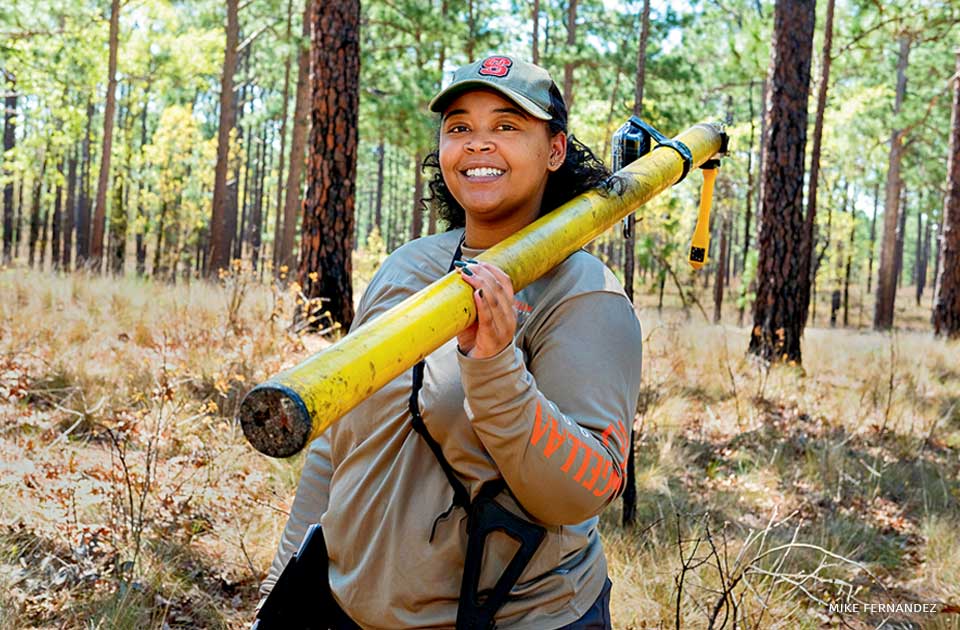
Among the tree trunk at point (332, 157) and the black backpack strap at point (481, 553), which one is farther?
the tree trunk at point (332, 157)

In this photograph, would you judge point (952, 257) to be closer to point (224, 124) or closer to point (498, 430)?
point (224, 124)

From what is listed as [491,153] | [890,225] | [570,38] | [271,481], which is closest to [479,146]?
[491,153]

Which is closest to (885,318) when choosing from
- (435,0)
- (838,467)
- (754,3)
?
(754,3)

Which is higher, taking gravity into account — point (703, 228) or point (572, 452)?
point (703, 228)

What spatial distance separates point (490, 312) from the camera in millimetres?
1275

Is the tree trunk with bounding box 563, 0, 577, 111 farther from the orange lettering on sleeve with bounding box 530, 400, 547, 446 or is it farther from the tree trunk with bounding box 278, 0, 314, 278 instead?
the orange lettering on sleeve with bounding box 530, 400, 547, 446

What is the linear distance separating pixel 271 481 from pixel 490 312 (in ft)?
11.0

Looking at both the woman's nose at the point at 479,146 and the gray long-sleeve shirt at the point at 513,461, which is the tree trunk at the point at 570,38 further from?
the gray long-sleeve shirt at the point at 513,461

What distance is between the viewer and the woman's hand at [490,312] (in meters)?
1.28

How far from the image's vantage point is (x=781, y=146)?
870cm

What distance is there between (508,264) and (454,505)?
0.46 meters

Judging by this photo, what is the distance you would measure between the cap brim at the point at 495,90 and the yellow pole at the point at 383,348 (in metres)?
0.20

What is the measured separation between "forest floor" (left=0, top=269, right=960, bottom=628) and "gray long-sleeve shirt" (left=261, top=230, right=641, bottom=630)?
98 cm

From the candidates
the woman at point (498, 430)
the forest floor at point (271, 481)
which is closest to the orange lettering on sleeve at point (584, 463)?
the woman at point (498, 430)
